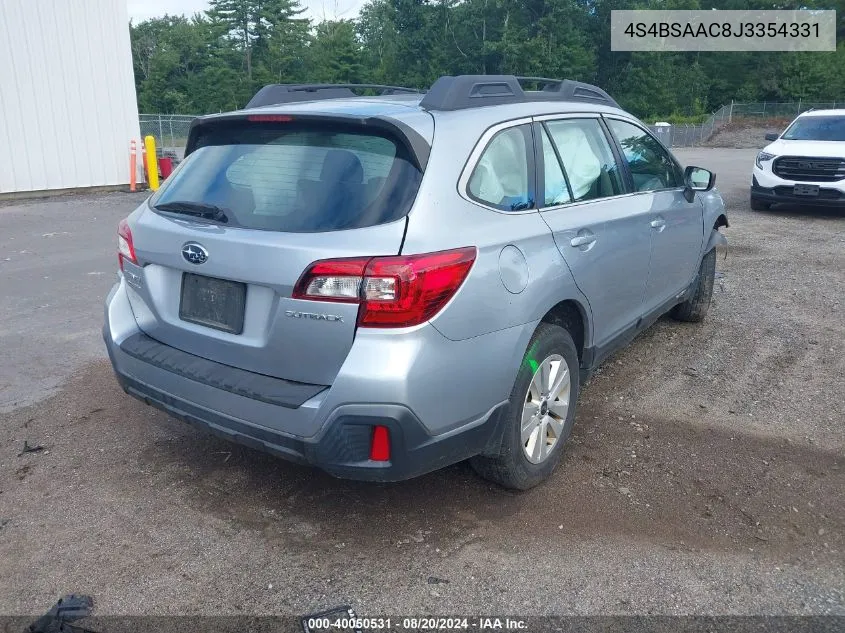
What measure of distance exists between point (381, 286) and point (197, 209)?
3.50 ft

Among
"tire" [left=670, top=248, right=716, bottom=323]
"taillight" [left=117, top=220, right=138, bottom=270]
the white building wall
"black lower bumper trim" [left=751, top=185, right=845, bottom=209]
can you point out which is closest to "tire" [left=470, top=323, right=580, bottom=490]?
"taillight" [left=117, top=220, right=138, bottom=270]

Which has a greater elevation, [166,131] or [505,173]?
[505,173]

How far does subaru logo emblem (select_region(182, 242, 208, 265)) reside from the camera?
3079 millimetres

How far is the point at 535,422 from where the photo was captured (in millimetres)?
3486

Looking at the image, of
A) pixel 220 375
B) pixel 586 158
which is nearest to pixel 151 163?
pixel 586 158

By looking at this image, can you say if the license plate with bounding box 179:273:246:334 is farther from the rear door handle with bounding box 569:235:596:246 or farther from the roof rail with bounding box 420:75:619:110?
the rear door handle with bounding box 569:235:596:246

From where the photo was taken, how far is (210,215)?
322 centimetres

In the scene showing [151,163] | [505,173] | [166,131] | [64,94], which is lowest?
[151,163]

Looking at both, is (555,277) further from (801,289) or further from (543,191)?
(801,289)

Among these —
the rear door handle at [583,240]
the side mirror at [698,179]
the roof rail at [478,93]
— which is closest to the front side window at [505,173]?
the roof rail at [478,93]

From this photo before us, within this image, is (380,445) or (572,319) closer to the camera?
(380,445)

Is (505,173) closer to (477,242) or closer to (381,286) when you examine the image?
(477,242)

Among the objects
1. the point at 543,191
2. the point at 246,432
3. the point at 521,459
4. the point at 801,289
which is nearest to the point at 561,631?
the point at 521,459

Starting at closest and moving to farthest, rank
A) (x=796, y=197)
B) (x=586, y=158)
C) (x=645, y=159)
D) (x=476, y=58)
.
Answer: (x=586, y=158) → (x=645, y=159) → (x=796, y=197) → (x=476, y=58)
